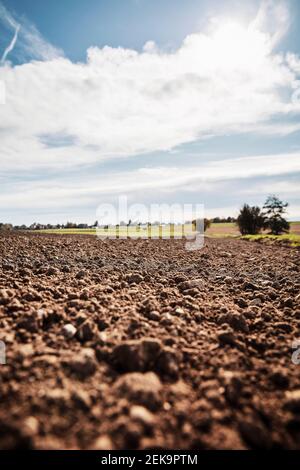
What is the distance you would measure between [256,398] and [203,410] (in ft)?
1.66

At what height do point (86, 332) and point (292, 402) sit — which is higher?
point (86, 332)

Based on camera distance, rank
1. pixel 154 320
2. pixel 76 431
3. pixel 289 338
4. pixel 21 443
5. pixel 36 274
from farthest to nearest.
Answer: pixel 36 274, pixel 154 320, pixel 289 338, pixel 76 431, pixel 21 443

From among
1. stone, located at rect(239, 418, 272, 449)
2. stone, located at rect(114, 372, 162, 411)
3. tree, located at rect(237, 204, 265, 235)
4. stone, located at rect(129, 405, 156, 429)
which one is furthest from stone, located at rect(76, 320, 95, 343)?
tree, located at rect(237, 204, 265, 235)

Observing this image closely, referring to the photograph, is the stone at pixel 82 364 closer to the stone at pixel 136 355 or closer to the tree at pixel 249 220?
the stone at pixel 136 355

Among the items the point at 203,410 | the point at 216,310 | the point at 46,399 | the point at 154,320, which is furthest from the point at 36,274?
the point at 203,410

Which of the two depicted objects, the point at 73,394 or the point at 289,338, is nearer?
the point at 73,394

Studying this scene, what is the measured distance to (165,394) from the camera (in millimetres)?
2125

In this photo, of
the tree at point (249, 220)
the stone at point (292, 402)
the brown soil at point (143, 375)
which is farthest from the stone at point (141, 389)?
the tree at point (249, 220)

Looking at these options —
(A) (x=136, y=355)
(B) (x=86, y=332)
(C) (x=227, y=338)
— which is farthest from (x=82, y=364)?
(C) (x=227, y=338)

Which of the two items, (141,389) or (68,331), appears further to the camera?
(68,331)

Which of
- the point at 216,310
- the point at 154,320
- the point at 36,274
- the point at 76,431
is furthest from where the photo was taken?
the point at 36,274

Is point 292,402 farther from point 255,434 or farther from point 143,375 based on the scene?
point 143,375
